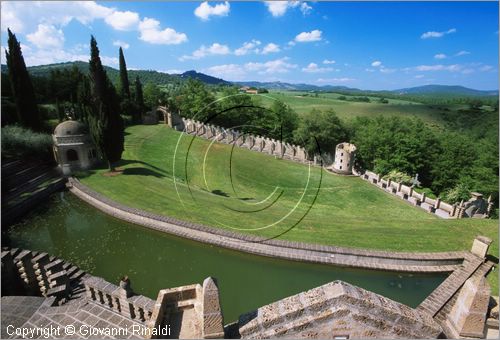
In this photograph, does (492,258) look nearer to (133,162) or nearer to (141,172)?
(141,172)

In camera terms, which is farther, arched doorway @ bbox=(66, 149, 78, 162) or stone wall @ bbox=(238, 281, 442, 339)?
arched doorway @ bbox=(66, 149, 78, 162)

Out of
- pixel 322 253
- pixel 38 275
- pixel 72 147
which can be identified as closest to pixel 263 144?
pixel 72 147

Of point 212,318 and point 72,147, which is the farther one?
point 72,147

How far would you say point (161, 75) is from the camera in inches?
6905

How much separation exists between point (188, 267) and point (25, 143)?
2308cm

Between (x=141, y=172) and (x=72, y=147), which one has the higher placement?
(x=72, y=147)

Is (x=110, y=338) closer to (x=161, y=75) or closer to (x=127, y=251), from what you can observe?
(x=127, y=251)

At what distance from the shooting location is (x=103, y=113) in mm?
27406

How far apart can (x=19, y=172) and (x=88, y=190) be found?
741 centimetres

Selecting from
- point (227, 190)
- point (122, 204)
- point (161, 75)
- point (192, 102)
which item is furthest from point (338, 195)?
point (161, 75)

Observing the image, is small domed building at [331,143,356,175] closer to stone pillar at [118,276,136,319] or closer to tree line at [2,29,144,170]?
tree line at [2,29,144,170]

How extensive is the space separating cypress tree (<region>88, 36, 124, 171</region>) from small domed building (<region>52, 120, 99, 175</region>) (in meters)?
2.15

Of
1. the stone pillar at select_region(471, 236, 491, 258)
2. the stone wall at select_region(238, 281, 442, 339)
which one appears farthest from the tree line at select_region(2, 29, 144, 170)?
the stone pillar at select_region(471, 236, 491, 258)

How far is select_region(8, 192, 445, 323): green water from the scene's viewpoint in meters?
14.7
